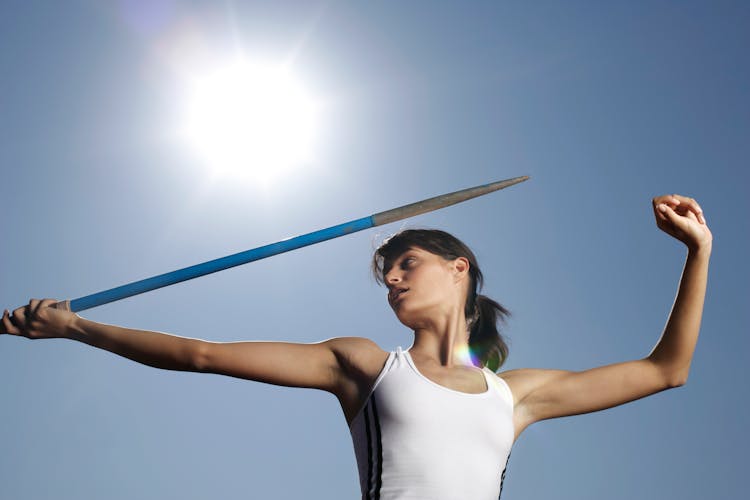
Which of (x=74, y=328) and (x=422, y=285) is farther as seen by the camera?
(x=422, y=285)

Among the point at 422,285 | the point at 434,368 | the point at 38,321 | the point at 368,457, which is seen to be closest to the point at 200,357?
the point at 368,457

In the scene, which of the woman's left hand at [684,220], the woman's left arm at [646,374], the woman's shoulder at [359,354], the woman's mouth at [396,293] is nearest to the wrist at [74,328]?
the woman's shoulder at [359,354]

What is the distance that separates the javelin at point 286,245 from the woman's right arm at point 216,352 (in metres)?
0.64

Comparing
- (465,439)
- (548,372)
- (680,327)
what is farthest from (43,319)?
(680,327)

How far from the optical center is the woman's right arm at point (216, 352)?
4.50 meters

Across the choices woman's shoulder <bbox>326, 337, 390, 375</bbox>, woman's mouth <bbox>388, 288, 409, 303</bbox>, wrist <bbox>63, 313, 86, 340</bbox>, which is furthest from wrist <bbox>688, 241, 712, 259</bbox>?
wrist <bbox>63, 313, 86, 340</bbox>

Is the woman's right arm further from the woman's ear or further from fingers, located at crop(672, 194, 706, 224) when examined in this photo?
fingers, located at crop(672, 194, 706, 224)

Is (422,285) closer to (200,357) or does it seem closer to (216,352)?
(216,352)

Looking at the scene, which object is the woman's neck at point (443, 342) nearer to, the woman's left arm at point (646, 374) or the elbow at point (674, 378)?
the woman's left arm at point (646, 374)

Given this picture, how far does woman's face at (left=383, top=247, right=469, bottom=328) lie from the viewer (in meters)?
5.34

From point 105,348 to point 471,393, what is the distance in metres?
2.59

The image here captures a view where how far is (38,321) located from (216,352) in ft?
5.05

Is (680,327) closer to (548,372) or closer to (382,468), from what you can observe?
(548,372)

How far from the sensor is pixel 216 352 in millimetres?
4516
